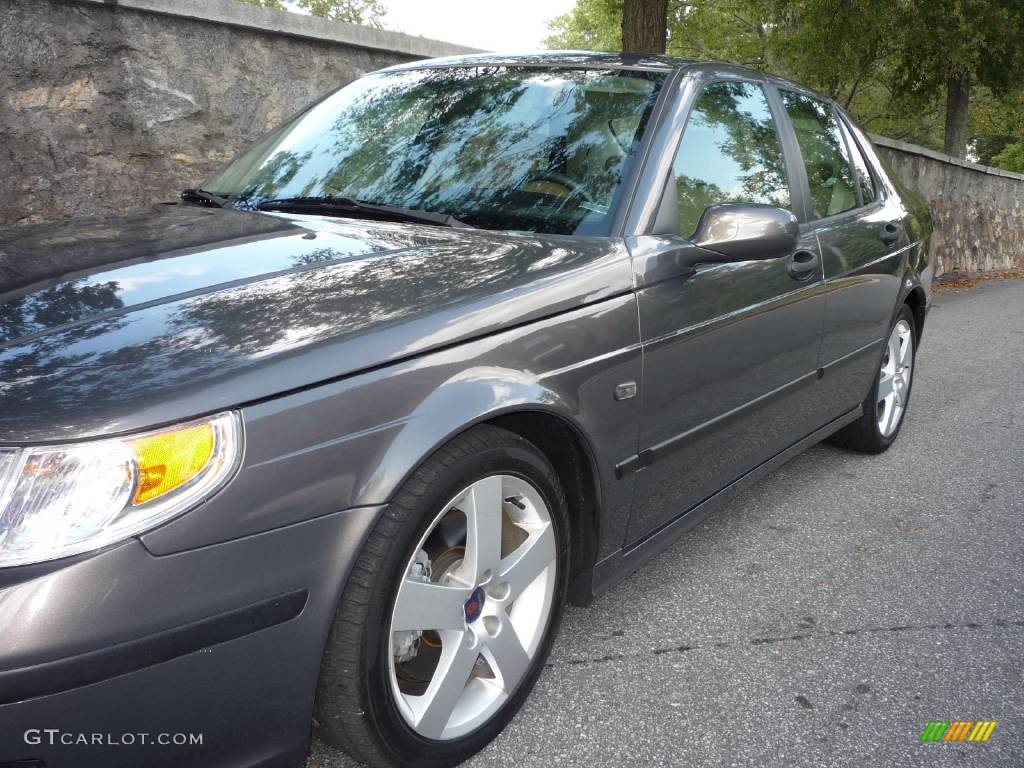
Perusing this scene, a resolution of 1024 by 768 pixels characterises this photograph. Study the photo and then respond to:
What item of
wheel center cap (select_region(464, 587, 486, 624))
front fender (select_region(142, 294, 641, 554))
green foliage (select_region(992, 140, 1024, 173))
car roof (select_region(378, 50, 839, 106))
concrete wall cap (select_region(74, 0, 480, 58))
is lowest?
green foliage (select_region(992, 140, 1024, 173))

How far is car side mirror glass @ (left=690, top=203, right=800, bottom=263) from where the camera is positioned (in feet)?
8.05

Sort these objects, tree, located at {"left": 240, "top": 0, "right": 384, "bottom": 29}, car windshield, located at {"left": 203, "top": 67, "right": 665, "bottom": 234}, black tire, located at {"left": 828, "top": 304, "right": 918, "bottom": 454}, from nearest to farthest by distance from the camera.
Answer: car windshield, located at {"left": 203, "top": 67, "right": 665, "bottom": 234} → black tire, located at {"left": 828, "top": 304, "right": 918, "bottom": 454} → tree, located at {"left": 240, "top": 0, "right": 384, "bottom": 29}

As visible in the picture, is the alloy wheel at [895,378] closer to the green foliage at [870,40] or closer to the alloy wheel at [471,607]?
the alloy wheel at [471,607]

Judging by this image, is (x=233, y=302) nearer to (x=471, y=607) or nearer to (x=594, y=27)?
(x=471, y=607)

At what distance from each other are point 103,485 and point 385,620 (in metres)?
0.58

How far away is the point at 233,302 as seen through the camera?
177cm

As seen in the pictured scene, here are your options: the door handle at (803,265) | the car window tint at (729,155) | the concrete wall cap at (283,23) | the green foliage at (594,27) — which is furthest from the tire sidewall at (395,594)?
the green foliage at (594,27)

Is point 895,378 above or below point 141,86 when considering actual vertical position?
below

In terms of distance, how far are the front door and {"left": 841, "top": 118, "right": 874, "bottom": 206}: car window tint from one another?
82cm

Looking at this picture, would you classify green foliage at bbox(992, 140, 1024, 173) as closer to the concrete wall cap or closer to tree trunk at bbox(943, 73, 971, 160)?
tree trunk at bbox(943, 73, 971, 160)

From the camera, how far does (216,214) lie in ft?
8.78

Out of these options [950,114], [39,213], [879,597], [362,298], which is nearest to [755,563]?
[879,597]

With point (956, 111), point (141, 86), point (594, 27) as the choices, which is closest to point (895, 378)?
point (141, 86)

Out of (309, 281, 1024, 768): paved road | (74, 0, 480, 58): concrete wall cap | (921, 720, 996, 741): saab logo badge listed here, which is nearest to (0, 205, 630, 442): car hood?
(309, 281, 1024, 768): paved road
